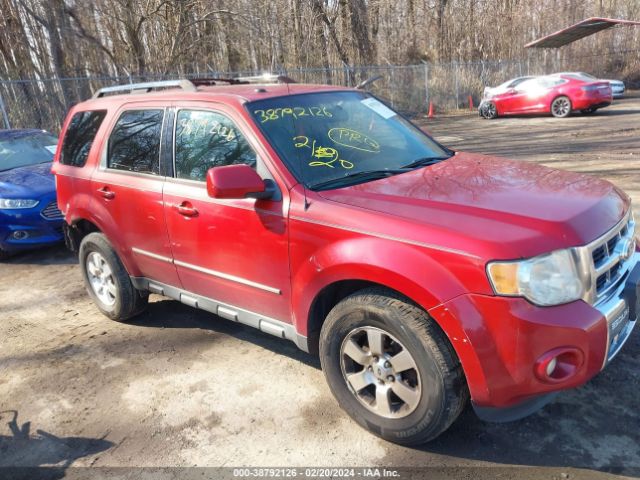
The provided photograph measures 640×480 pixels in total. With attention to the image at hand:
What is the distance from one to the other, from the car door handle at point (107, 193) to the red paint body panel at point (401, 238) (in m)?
0.02

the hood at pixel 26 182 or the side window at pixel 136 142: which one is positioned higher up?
the side window at pixel 136 142

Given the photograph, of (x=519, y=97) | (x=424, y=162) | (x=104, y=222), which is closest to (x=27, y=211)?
(x=104, y=222)

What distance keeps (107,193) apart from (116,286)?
82cm

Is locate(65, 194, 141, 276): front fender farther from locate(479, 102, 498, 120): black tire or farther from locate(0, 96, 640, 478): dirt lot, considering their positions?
locate(479, 102, 498, 120): black tire

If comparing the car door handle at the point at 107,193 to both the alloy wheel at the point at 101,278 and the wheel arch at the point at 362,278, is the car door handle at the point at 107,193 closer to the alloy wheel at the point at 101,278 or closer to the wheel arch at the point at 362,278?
the alloy wheel at the point at 101,278

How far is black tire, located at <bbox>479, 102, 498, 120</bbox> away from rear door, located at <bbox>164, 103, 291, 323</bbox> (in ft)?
56.1

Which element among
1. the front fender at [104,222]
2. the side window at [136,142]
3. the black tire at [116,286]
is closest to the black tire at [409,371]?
the side window at [136,142]

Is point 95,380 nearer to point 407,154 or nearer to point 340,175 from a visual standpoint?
point 340,175

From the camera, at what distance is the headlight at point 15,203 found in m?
6.38

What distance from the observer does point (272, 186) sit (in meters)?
2.99

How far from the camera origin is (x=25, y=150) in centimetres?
765

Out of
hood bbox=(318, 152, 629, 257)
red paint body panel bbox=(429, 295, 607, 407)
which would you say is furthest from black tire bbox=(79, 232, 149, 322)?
red paint body panel bbox=(429, 295, 607, 407)

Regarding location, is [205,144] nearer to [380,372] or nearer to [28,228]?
[380,372]

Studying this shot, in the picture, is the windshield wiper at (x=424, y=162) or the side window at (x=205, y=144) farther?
the windshield wiper at (x=424, y=162)
